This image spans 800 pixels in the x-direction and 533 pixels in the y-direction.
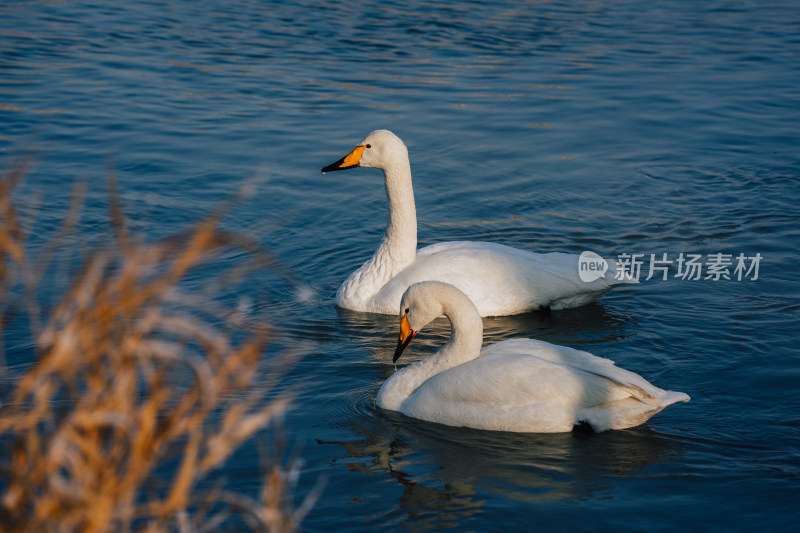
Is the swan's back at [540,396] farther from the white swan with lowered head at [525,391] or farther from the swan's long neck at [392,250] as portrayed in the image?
the swan's long neck at [392,250]

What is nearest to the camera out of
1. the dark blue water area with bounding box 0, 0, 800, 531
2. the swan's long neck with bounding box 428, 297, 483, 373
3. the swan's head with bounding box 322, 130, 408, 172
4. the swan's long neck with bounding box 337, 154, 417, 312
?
the dark blue water area with bounding box 0, 0, 800, 531

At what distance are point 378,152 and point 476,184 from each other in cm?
322

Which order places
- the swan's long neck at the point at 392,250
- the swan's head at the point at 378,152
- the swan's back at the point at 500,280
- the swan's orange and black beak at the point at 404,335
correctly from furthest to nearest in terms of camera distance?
the swan's head at the point at 378,152
the swan's long neck at the point at 392,250
the swan's back at the point at 500,280
the swan's orange and black beak at the point at 404,335

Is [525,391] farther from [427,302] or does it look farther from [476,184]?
[476,184]

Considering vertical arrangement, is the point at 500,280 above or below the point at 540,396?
above

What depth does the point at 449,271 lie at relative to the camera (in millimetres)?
8070

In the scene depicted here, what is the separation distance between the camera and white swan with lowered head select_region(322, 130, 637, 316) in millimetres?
8094

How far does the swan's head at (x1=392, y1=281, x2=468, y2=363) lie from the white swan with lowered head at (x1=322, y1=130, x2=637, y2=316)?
4.78ft

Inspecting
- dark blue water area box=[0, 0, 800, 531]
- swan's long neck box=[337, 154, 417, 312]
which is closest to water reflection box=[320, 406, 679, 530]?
dark blue water area box=[0, 0, 800, 531]

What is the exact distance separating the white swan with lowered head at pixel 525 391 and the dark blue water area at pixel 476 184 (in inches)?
4.6

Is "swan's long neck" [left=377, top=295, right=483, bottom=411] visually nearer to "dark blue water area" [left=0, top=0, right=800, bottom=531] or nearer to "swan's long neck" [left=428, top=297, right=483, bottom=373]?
"swan's long neck" [left=428, top=297, right=483, bottom=373]

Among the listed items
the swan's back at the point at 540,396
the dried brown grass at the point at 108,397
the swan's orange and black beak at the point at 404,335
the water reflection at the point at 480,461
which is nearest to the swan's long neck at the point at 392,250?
the swan's orange and black beak at the point at 404,335

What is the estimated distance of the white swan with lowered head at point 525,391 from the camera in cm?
592

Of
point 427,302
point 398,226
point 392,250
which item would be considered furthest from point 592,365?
point 398,226
